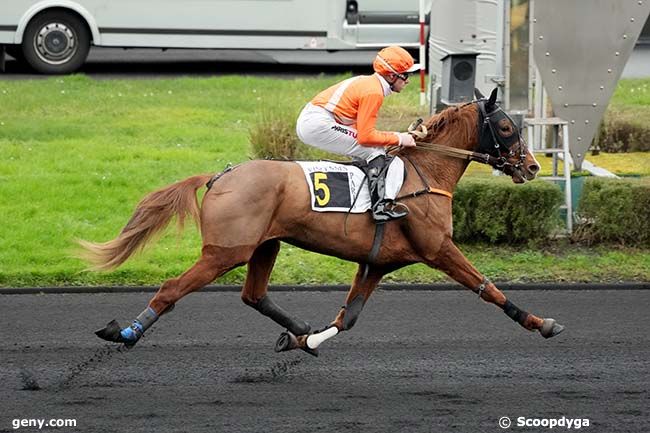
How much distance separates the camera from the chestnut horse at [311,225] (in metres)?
7.67

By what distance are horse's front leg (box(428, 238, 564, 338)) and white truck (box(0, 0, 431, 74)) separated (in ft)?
39.6

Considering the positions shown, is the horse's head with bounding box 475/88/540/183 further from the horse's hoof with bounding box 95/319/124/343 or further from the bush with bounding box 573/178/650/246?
the bush with bounding box 573/178/650/246

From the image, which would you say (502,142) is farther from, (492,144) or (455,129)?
(455,129)

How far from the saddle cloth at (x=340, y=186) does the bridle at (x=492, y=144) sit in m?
0.39

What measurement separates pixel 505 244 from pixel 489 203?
19.4 inches

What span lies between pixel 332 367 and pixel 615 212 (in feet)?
14.2

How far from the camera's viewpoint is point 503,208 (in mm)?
11430

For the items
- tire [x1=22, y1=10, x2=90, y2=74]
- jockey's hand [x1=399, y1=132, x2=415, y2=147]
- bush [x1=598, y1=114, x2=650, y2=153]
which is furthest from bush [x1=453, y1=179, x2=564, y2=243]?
tire [x1=22, y1=10, x2=90, y2=74]

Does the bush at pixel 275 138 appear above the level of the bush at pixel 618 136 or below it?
above

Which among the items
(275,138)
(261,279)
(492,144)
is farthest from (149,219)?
(275,138)

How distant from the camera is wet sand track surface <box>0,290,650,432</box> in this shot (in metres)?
6.93

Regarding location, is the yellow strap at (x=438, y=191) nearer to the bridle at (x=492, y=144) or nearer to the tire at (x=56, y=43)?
the bridle at (x=492, y=144)

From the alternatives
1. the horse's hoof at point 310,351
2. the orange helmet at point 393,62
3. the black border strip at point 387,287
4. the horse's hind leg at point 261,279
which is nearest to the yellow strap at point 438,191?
the orange helmet at point 393,62

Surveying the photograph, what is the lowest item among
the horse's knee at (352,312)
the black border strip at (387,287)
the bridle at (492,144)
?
the black border strip at (387,287)
